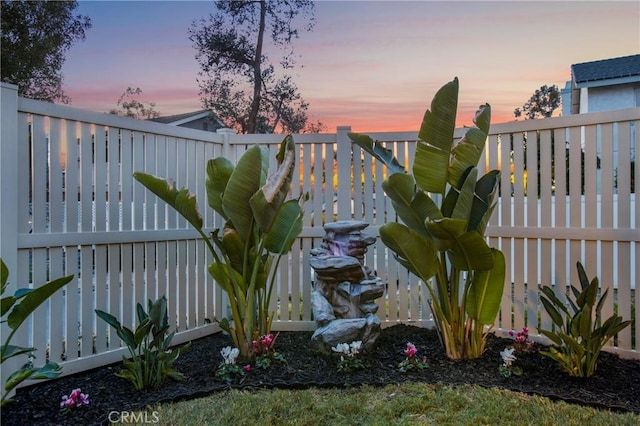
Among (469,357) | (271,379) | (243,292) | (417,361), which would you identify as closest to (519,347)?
(469,357)

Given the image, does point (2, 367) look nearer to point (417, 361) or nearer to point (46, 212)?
point (46, 212)

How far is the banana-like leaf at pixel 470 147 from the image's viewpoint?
3172 mm

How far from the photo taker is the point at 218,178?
334 cm

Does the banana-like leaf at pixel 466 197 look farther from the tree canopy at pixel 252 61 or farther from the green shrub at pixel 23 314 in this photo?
the tree canopy at pixel 252 61

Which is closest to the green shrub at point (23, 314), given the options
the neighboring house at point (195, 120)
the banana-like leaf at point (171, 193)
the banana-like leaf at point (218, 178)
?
the banana-like leaf at point (171, 193)

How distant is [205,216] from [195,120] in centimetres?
761

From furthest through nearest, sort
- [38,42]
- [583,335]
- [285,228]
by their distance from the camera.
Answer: [38,42], [285,228], [583,335]

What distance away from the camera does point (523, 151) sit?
146 inches

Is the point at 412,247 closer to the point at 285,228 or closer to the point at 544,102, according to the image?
the point at 285,228

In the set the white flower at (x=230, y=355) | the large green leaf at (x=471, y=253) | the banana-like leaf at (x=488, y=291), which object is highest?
the large green leaf at (x=471, y=253)

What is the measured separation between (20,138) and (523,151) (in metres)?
3.93

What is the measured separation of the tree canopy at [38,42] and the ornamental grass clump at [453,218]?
8748 millimetres

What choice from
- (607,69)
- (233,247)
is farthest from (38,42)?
(607,69)

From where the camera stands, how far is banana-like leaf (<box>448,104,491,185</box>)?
3.17 meters
